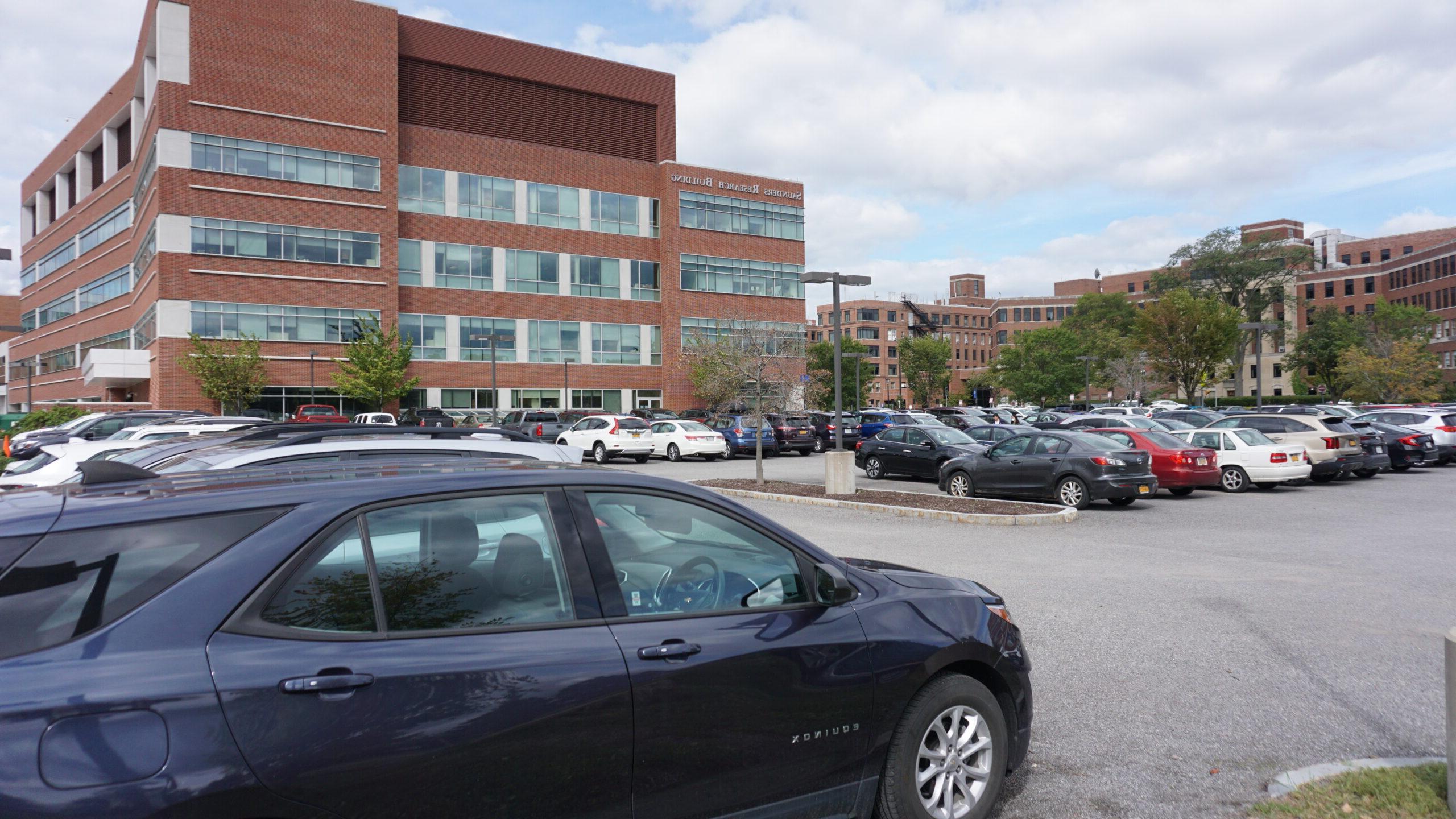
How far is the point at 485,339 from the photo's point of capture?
173 ft

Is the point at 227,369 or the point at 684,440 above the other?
the point at 227,369

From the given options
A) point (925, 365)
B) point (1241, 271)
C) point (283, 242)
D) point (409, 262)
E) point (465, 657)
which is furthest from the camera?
point (925, 365)

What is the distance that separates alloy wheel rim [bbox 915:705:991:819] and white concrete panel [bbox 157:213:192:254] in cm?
4994

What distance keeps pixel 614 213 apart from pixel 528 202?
5.85 metres

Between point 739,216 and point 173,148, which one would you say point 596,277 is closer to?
point 739,216

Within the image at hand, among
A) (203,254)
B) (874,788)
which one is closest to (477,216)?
(203,254)

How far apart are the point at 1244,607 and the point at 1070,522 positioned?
21.7ft

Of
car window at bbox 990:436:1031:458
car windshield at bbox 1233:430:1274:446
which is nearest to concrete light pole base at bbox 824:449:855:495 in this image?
car window at bbox 990:436:1031:458

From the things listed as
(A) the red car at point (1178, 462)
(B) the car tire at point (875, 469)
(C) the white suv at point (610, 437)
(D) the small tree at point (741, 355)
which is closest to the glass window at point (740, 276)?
(D) the small tree at point (741, 355)

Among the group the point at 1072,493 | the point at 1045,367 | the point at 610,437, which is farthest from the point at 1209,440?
the point at 1045,367

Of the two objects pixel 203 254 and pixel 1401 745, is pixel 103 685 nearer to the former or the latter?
pixel 1401 745

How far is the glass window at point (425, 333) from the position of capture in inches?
2005

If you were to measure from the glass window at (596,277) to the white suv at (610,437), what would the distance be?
27.3 meters

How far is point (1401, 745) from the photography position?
4.63 metres
